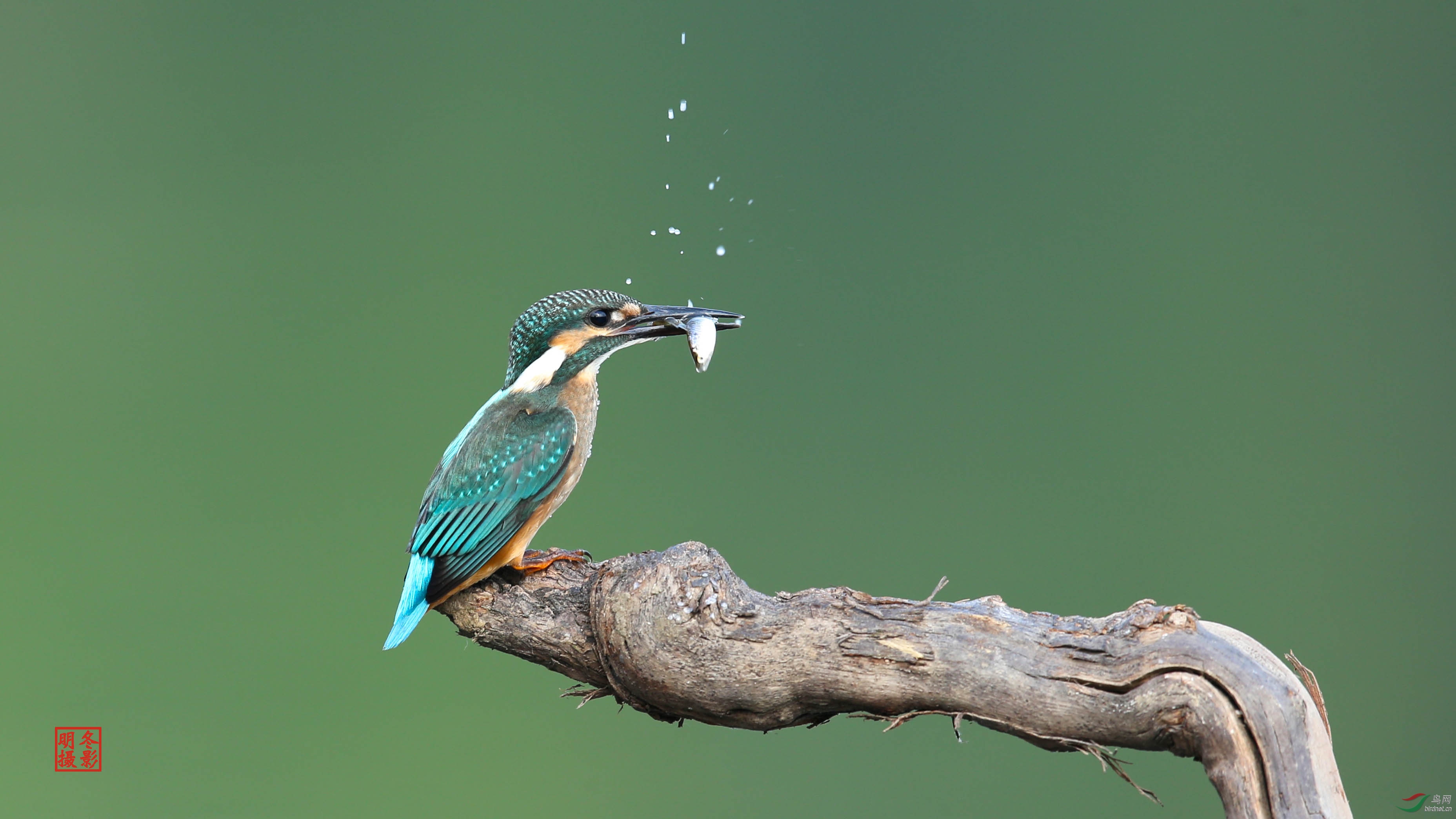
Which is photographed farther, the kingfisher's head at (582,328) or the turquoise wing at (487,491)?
the kingfisher's head at (582,328)

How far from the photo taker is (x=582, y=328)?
2467 millimetres

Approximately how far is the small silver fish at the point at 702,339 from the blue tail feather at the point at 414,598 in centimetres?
72

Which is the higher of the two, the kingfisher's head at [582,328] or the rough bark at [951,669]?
the kingfisher's head at [582,328]

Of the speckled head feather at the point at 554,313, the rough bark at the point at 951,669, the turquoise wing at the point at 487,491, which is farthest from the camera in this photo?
the speckled head feather at the point at 554,313

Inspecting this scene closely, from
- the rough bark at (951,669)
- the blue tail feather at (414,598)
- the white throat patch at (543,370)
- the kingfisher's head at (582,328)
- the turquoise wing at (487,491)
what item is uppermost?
the kingfisher's head at (582,328)

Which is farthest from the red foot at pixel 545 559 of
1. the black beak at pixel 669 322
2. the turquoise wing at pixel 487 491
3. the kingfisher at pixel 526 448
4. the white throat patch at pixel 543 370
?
the black beak at pixel 669 322

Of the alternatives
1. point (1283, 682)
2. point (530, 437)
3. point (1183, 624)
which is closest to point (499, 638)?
point (530, 437)

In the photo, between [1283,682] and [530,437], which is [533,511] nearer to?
[530,437]

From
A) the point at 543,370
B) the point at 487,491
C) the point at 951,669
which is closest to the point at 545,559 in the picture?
the point at 487,491

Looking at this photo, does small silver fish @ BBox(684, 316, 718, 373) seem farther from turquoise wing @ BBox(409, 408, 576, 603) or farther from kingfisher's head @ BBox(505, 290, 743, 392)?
turquoise wing @ BBox(409, 408, 576, 603)

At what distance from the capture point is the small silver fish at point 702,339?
2.43 meters

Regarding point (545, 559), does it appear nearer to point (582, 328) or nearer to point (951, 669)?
point (582, 328)

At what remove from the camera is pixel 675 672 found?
213cm

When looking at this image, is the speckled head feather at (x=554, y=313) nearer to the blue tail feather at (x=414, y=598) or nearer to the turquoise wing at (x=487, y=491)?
the turquoise wing at (x=487, y=491)
